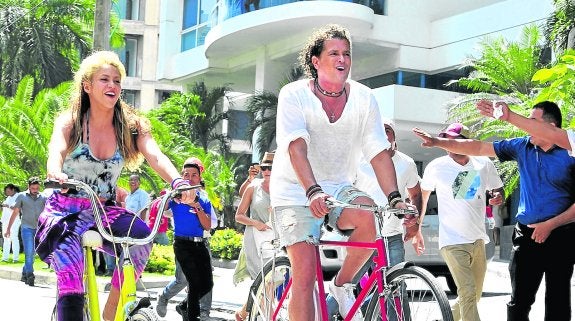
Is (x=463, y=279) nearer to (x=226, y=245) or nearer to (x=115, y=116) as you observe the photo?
(x=115, y=116)

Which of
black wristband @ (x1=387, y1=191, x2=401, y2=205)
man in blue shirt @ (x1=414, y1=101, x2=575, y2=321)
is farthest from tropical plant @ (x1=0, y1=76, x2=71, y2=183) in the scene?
black wristband @ (x1=387, y1=191, x2=401, y2=205)

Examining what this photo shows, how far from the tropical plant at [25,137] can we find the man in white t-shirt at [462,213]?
703 inches

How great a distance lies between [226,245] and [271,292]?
16.6 m

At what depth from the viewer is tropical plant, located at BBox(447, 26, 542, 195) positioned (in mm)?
27703

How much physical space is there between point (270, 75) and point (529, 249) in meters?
31.3

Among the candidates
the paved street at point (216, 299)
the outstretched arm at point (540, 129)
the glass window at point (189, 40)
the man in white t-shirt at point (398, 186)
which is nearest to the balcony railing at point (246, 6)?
the glass window at point (189, 40)

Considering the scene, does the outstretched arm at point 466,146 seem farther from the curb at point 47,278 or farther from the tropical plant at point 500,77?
the tropical plant at point 500,77

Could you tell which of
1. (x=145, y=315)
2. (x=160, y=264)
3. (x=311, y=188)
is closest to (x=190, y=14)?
(x=160, y=264)

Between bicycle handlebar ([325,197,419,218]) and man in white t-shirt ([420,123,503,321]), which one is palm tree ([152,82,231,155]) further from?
bicycle handlebar ([325,197,419,218])

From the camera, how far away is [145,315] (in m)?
4.94

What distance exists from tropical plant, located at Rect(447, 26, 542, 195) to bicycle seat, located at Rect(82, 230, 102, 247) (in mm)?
22192

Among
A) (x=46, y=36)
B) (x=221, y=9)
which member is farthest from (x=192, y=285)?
(x=46, y=36)

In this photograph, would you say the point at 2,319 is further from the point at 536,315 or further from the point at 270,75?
the point at 270,75

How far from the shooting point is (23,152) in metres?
25.5
